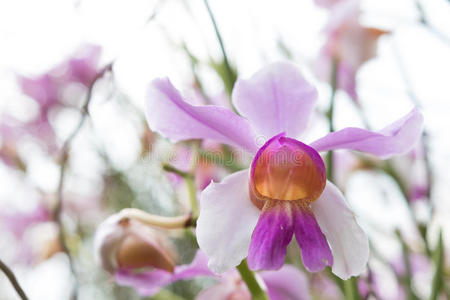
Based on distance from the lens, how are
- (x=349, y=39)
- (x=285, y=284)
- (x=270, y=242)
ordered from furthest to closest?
(x=349, y=39) < (x=285, y=284) < (x=270, y=242)

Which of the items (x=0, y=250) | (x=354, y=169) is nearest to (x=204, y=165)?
(x=354, y=169)

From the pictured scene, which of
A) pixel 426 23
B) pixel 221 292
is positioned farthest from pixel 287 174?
pixel 426 23

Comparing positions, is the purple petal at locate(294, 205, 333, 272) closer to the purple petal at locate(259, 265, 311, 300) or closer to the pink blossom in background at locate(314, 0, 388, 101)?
the purple petal at locate(259, 265, 311, 300)

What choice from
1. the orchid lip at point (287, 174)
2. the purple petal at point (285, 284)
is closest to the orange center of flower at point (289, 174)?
the orchid lip at point (287, 174)

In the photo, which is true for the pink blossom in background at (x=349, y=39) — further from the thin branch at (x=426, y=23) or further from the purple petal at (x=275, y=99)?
the purple petal at (x=275, y=99)

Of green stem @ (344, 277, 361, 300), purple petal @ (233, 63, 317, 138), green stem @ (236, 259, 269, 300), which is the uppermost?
purple petal @ (233, 63, 317, 138)

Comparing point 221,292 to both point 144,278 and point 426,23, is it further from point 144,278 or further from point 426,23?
point 426,23

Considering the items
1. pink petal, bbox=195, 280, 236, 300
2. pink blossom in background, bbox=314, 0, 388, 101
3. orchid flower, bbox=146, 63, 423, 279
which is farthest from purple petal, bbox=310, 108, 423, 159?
pink blossom in background, bbox=314, 0, 388, 101
